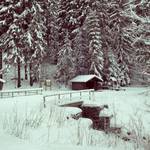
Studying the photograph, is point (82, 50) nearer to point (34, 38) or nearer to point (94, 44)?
point (94, 44)

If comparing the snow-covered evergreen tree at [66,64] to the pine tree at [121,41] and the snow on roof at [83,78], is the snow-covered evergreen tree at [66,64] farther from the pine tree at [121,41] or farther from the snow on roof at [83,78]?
the pine tree at [121,41]

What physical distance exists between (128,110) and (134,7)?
14678 millimetres

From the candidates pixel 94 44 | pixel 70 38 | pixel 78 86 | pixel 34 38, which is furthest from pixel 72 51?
pixel 34 38

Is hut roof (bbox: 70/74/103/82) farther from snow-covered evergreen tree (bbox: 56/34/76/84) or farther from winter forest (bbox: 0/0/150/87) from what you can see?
snow-covered evergreen tree (bbox: 56/34/76/84)

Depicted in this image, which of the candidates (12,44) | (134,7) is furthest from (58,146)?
(12,44)

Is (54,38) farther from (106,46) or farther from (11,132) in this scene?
(11,132)

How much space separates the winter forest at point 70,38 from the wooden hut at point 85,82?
189cm

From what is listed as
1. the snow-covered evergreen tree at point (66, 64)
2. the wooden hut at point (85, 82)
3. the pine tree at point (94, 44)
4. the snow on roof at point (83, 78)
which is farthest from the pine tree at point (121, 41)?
the snow on roof at point (83, 78)

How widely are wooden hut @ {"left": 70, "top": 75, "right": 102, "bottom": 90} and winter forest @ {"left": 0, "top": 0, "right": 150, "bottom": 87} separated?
1.89 meters

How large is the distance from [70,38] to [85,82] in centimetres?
1088

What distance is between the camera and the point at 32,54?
40.8 meters

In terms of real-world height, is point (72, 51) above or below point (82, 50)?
below

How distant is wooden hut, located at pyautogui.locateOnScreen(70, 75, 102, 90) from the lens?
4184cm

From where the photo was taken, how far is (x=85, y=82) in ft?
138
